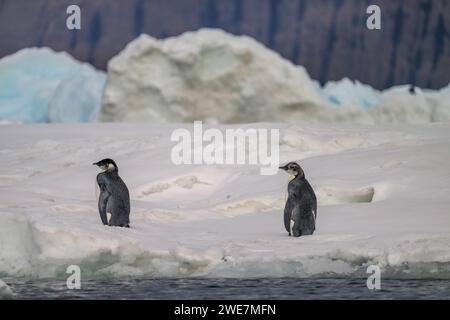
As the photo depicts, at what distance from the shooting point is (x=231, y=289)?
23.7ft

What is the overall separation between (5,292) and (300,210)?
10.3 ft

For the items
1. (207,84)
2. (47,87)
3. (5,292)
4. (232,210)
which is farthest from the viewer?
(47,87)

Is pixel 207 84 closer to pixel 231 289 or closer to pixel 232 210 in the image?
pixel 232 210

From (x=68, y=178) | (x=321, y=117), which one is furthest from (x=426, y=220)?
(x=321, y=117)

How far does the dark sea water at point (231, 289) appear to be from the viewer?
6992mm

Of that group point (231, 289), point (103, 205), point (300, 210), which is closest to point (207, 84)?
point (103, 205)

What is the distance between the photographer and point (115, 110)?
24.1 meters

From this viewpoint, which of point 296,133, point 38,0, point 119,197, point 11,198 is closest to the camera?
point 119,197

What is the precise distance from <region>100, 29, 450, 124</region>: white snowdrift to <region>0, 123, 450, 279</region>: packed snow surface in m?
6.34

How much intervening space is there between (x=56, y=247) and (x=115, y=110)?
16459mm

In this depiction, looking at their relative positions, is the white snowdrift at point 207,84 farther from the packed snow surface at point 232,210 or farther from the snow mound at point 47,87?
the packed snow surface at point 232,210

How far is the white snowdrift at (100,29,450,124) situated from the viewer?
78.6ft

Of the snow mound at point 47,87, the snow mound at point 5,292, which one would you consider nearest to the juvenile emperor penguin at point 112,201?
the snow mound at point 5,292

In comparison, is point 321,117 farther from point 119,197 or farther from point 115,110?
point 119,197
